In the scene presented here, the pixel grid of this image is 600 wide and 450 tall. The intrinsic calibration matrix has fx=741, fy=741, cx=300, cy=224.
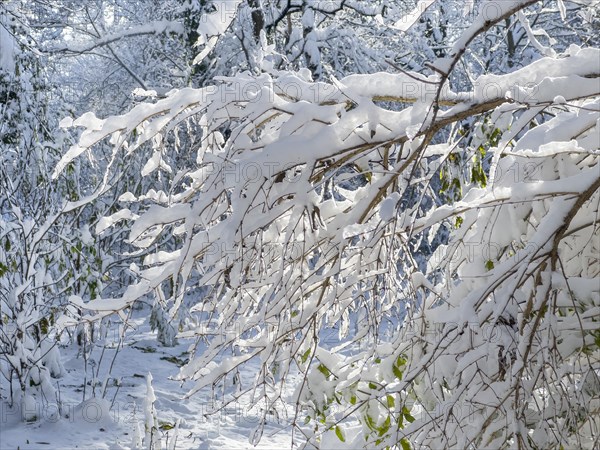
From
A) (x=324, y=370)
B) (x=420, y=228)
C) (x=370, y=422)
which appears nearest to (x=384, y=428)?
(x=370, y=422)

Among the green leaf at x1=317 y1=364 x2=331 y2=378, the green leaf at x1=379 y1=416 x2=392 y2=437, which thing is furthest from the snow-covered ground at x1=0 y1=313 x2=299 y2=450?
the green leaf at x1=379 y1=416 x2=392 y2=437

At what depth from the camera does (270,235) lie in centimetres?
292

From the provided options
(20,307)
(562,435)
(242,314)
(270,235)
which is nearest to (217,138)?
(270,235)

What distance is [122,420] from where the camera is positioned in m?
7.04

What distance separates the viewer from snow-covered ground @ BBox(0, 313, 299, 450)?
6.19 meters

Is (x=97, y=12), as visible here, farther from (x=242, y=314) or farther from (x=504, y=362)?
(x=504, y=362)

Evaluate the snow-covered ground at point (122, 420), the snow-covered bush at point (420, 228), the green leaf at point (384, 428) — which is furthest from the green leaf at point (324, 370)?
the snow-covered ground at point (122, 420)

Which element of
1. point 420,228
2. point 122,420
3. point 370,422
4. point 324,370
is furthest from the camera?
point 122,420

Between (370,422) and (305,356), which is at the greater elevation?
(305,356)

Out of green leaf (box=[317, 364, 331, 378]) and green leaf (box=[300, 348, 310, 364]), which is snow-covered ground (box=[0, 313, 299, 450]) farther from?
green leaf (box=[300, 348, 310, 364])

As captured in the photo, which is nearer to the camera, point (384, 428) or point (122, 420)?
point (384, 428)

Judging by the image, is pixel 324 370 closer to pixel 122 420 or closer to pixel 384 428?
pixel 384 428

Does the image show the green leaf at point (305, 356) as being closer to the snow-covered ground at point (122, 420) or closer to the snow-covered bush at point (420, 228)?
the snow-covered bush at point (420, 228)

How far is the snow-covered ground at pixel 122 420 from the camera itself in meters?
6.19
